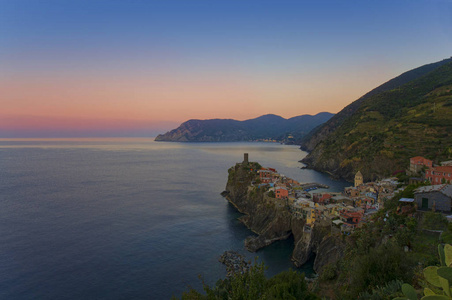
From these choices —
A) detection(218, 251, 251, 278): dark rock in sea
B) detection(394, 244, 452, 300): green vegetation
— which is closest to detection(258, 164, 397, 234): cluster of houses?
detection(218, 251, 251, 278): dark rock in sea

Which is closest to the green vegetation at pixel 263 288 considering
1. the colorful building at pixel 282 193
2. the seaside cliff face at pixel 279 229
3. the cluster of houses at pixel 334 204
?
the seaside cliff face at pixel 279 229

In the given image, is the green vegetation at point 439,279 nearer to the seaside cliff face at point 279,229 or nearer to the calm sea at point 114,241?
the calm sea at point 114,241

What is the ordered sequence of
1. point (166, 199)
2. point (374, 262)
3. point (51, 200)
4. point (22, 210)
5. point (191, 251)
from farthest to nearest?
point (166, 199)
point (51, 200)
point (22, 210)
point (191, 251)
point (374, 262)

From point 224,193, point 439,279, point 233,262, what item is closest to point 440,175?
point 233,262

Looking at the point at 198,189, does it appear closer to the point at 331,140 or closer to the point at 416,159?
the point at 416,159

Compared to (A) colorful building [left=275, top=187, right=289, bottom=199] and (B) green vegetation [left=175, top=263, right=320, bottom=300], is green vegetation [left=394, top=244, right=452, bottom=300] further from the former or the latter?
(A) colorful building [left=275, top=187, right=289, bottom=199]

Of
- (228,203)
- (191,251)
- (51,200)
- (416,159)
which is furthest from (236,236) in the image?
(51,200)

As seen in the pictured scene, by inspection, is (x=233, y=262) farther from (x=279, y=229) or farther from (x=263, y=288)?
(x=263, y=288)
